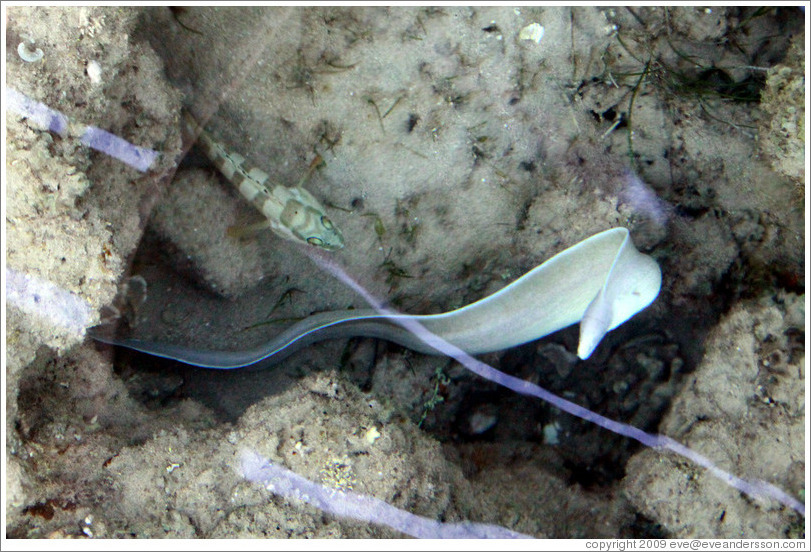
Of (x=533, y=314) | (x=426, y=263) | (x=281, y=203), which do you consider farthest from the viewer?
(x=426, y=263)

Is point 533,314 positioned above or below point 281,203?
below

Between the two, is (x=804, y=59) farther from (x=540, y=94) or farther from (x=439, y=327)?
(x=439, y=327)

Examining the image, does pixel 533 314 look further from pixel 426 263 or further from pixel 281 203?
pixel 281 203

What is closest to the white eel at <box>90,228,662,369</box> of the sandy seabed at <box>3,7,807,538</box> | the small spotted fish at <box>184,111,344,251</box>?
the sandy seabed at <box>3,7,807,538</box>

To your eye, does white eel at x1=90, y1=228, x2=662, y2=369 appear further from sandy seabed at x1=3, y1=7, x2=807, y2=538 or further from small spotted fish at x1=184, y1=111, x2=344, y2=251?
small spotted fish at x1=184, y1=111, x2=344, y2=251

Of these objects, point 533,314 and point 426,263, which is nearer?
point 533,314

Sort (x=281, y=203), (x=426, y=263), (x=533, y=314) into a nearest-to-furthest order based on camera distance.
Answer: (x=281, y=203)
(x=533, y=314)
(x=426, y=263)

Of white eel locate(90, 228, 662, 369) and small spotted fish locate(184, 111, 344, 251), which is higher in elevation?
small spotted fish locate(184, 111, 344, 251)

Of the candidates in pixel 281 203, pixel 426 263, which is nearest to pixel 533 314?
pixel 426 263

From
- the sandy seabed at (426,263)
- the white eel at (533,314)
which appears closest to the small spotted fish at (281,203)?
the sandy seabed at (426,263)

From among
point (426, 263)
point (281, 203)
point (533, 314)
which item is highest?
point (281, 203)
